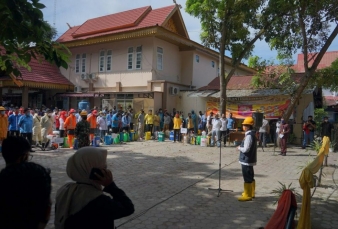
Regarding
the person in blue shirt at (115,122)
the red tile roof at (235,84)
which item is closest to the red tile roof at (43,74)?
the person in blue shirt at (115,122)

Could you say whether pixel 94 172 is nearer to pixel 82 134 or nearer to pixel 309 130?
pixel 82 134

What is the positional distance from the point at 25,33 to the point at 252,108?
48.5ft

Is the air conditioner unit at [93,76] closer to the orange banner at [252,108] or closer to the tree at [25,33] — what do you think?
the orange banner at [252,108]

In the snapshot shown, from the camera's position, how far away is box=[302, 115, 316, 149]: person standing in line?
46.9 ft

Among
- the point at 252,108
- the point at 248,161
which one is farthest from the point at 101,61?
the point at 248,161

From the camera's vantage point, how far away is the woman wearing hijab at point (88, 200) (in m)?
2.04

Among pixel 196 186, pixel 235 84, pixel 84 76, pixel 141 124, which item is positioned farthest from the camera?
pixel 84 76

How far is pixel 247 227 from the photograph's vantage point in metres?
4.66

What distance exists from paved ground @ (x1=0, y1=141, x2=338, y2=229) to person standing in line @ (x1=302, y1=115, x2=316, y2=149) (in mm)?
2038

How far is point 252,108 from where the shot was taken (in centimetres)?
1686

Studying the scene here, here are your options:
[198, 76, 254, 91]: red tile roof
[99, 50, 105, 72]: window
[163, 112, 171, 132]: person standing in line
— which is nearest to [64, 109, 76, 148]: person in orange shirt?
[163, 112, 171, 132]: person standing in line

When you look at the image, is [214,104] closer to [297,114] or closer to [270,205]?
[297,114]

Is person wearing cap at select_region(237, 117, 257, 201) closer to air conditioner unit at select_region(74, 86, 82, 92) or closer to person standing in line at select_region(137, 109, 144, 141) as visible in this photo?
person standing in line at select_region(137, 109, 144, 141)

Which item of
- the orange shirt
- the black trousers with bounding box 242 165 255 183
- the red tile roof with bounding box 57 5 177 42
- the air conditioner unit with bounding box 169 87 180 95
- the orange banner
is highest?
the red tile roof with bounding box 57 5 177 42
